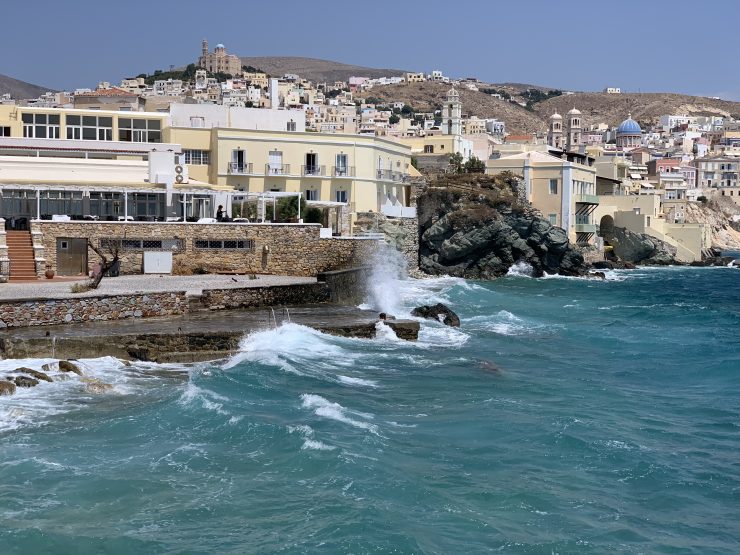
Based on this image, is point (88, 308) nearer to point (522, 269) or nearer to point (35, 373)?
point (35, 373)

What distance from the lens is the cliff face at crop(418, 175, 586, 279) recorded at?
54188mm

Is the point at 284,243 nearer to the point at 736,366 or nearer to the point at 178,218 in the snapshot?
the point at 178,218

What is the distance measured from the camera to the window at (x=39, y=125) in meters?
39.6

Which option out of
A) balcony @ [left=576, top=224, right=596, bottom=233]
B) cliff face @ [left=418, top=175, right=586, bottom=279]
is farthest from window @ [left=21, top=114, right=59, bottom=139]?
balcony @ [left=576, top=224, right=596, bottom=233]

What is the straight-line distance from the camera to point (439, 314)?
102ft

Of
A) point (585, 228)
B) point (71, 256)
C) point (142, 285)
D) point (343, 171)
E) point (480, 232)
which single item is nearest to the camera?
point (142, 285)

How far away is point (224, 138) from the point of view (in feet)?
142

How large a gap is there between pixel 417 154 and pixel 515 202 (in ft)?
40.3

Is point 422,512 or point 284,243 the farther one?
point 284,243

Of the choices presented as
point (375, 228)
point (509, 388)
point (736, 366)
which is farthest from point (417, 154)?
point (509, 388)

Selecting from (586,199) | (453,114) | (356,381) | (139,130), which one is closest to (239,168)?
(139,130)

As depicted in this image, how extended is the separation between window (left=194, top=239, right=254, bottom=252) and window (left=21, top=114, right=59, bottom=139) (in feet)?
44.2

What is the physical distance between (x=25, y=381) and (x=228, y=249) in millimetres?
13563

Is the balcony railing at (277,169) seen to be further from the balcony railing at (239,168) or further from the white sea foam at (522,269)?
the white sea foam at (522,269)
